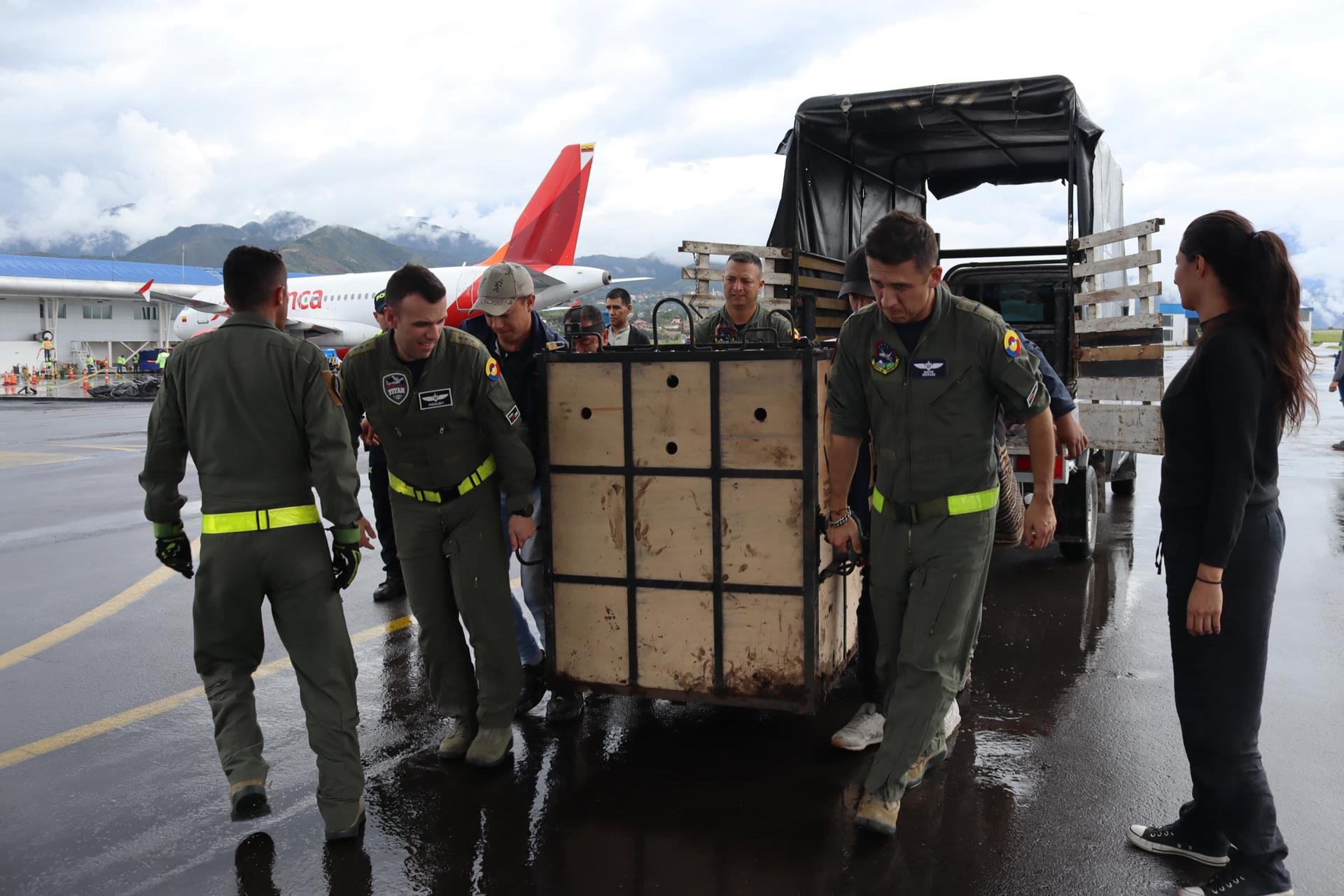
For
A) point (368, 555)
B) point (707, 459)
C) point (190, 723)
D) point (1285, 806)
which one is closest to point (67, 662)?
point (190, 723)

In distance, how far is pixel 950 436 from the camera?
307cm

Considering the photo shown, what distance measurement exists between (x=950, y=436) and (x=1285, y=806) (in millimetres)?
1692

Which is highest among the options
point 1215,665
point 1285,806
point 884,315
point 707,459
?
point 884,315

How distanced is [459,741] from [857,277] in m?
2.39

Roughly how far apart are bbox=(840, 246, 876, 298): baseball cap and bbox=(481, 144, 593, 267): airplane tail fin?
972 inches

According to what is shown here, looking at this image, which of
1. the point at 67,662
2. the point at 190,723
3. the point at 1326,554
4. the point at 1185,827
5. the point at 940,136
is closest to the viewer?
the point at 1185,827

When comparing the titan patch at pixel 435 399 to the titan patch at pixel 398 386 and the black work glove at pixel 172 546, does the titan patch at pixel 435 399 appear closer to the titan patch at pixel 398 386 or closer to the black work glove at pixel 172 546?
the titan patch at pixel 398 386

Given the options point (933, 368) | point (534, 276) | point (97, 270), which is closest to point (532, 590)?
point (933, 368)

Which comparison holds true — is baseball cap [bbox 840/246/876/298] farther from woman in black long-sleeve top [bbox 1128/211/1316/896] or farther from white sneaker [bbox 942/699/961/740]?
white sneaker [bbox 942/699/961/740]

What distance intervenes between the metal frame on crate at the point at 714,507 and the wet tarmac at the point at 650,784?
0.28 meters

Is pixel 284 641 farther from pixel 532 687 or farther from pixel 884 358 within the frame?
pixel 884 358

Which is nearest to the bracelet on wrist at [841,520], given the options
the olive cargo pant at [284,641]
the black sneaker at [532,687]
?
the black sneaker at [532,687]

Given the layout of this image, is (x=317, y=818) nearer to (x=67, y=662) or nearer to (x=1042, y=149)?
(x=67, y=662)

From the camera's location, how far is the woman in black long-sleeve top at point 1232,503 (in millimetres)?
2572
